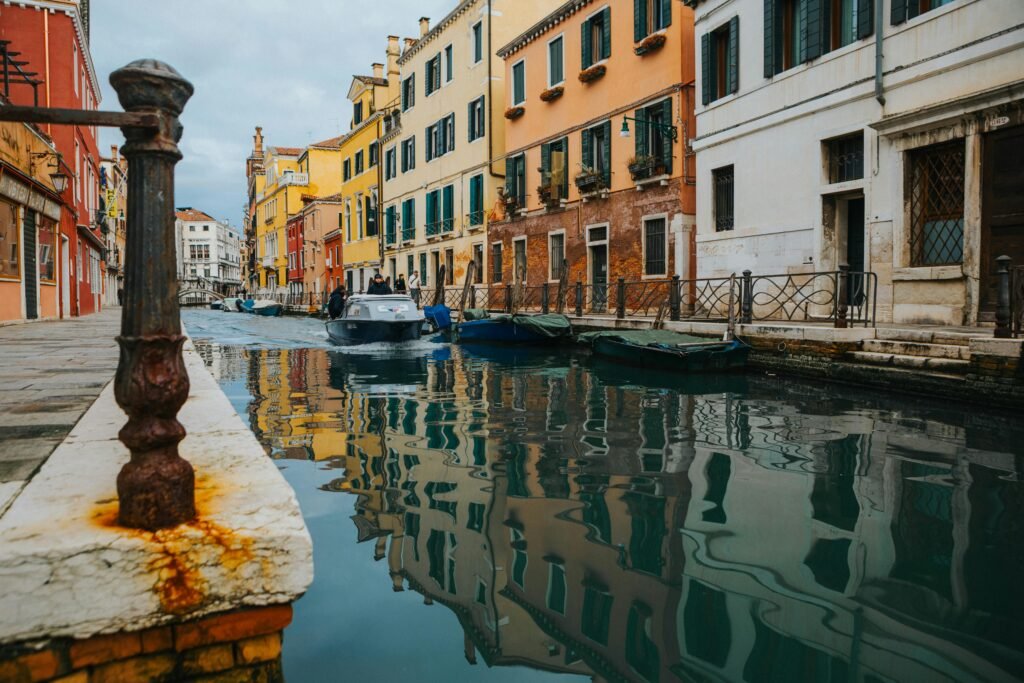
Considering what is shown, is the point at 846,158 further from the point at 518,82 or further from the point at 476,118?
the point at 476,118

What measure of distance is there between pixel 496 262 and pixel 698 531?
823 inches

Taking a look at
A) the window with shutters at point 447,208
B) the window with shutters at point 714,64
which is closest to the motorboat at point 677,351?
the window with shutters at point 714,64

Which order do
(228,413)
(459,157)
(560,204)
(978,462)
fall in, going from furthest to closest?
1. (459,157)
2. (560,204)
3. (978,462)
4. (228,413)

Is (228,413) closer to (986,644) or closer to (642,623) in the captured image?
(642,623)

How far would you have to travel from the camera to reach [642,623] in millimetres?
2834

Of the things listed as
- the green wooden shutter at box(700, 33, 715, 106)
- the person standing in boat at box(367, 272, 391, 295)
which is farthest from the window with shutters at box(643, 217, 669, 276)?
the person standing in boat at box(367, 272, 391, 295)

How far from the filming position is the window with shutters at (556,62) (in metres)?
20.8

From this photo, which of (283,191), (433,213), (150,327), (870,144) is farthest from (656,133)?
(283,191)

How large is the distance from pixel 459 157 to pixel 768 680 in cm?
2566

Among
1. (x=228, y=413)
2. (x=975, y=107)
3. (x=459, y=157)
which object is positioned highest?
(x=459, y=157)

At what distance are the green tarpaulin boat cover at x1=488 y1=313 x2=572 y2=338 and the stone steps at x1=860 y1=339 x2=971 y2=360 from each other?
7.21 m

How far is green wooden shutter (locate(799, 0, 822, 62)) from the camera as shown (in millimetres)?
12461

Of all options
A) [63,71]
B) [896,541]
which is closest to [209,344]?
[63,71]

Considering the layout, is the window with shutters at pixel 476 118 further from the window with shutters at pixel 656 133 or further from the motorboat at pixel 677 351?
the motorboat at pixel 677 351
